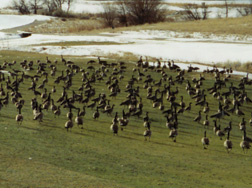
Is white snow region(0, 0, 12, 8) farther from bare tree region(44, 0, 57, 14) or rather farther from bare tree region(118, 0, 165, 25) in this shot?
bare tree region(118, 0, 165, 25)

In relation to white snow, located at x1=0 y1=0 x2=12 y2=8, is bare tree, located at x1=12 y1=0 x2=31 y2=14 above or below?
below

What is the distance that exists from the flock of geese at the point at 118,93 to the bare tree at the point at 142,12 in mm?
77512

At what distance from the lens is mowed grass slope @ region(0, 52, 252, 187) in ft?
52.2

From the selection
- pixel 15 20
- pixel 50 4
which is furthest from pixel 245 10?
pixel 15 20

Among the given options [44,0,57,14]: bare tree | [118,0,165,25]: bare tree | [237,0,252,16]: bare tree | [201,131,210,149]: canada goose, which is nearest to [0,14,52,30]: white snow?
[118,0,165,25]: bare tree

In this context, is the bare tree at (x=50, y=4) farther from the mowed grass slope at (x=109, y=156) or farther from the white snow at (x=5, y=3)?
the mowed grass slope at (x=109, y=156)

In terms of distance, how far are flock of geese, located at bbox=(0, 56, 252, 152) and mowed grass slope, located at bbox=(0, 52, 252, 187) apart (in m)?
0.48

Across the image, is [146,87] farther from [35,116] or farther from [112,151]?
[112,151]

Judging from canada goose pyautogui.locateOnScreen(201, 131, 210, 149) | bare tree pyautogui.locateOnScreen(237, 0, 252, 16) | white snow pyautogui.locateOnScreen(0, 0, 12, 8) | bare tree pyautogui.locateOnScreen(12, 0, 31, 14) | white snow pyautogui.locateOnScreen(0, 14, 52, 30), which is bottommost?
canada goose pyautogui.locateOnScreen(201, 131, 210, 149)

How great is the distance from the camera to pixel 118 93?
1375 inches

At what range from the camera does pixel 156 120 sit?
27984 mm

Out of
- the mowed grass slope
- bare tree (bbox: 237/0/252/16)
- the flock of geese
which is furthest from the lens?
bare tree (bbox: 237/0/252/16)

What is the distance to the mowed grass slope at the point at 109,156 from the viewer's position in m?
15.9

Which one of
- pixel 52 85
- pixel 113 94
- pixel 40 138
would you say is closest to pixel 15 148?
pixel 40 138
